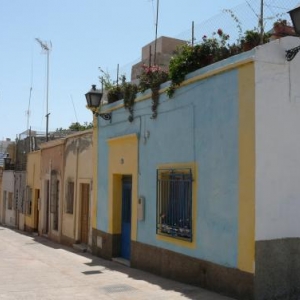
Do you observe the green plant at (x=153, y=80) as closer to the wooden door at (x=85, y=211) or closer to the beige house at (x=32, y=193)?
the wooden door at (x=85, y=211)

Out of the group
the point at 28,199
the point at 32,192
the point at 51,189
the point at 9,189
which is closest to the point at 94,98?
the point at 51,189

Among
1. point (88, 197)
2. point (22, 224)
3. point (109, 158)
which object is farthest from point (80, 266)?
point (22, 224)

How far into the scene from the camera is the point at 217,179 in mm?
7410

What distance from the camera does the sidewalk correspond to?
7348mm

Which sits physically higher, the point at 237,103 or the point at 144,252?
the point at 237,103

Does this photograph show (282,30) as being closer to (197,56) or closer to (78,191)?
(197,56)

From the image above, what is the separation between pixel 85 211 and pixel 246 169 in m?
8.68

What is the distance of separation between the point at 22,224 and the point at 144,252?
14859 millimetres

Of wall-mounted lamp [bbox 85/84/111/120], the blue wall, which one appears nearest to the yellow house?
wall-mounted lamp [bbox 85/84/111/120]

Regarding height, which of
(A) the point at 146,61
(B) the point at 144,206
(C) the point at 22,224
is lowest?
(C) the point at 22,224

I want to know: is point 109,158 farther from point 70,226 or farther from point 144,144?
point 70,226

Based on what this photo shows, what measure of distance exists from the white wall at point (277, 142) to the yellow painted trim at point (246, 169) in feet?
0.25

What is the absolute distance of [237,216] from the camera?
22.6 feet

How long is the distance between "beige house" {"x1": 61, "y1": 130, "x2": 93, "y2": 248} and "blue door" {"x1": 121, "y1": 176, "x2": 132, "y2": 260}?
2195mm
